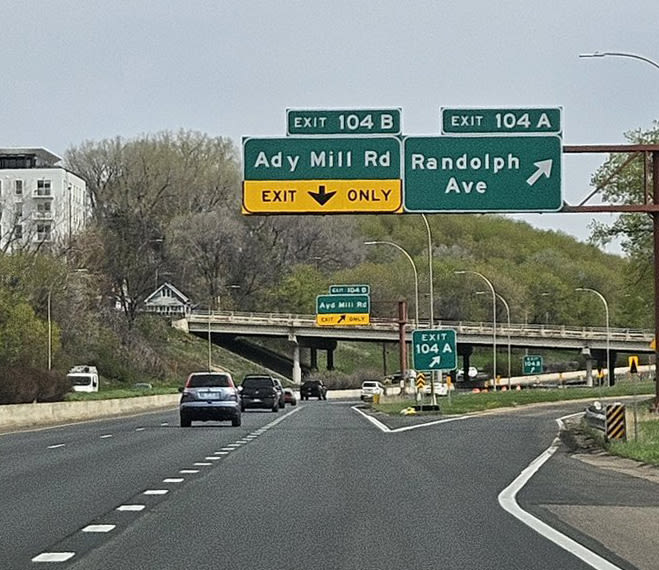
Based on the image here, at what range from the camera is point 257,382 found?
60.2m

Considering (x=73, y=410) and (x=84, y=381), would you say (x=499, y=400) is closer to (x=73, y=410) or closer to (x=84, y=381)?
(x=73, y=410)

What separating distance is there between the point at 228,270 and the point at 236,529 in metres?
114

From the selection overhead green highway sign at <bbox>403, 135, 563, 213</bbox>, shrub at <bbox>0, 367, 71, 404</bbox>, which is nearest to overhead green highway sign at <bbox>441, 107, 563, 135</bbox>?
overhead green highway sign at <bbox>403, 135, 563, 213</bbox>

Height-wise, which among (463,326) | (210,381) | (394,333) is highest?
(463,326)

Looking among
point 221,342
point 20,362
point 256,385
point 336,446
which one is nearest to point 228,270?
point 221,342

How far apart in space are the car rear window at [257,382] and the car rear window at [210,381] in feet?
63.5

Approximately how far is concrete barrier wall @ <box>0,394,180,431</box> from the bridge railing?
38260 millimetres

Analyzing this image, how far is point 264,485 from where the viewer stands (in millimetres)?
18250

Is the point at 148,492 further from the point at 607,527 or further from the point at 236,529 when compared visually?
the point at 607,527

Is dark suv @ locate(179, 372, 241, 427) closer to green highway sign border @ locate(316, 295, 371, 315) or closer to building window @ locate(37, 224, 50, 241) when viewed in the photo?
green highway sign border @ locate(316, 295, 371, 315)

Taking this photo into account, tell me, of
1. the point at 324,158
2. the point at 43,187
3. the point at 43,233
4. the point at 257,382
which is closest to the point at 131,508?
the point at 324,158

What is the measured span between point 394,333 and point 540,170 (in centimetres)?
7629

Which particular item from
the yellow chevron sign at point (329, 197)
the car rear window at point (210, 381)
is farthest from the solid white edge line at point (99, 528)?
the car rear window at point (210, 381)

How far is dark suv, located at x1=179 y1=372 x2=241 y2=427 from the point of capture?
39.3 m
